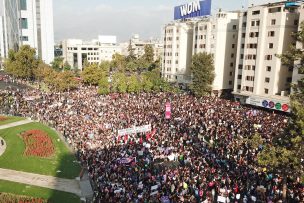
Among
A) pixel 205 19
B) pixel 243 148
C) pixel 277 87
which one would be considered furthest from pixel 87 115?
pixel 205 19

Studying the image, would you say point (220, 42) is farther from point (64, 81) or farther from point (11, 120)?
Answer: point (11, 120)

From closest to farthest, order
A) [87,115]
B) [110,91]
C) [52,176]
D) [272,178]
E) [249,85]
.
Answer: [272,178], [52,176], [87,115], [249,85], [110,91]

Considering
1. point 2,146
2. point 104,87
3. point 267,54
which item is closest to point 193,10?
point 104,87

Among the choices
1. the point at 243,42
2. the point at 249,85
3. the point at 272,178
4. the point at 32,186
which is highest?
the point at 243,42

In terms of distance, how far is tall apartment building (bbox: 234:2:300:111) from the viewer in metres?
47.4

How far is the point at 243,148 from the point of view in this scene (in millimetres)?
29594

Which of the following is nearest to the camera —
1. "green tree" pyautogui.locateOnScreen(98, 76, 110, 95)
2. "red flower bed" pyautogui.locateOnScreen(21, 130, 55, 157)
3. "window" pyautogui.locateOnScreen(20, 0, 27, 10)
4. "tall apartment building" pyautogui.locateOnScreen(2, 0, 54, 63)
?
"red flower bed" pyautogui.locateOnScreen(21, 130, 55, 157)

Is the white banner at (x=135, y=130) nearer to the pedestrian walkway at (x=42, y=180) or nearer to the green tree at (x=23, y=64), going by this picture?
the pedestrian walkway at (x=42, y=180)

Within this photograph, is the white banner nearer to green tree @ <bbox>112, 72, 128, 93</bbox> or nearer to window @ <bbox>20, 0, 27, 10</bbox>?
green tree @ <bbox>112, 72, 128, 93</bbox>

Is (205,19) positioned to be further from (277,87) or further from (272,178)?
(272,178)

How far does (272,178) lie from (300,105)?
7.75m

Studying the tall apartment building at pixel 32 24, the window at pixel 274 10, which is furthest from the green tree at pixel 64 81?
the tall apartment building at pixel 32 24

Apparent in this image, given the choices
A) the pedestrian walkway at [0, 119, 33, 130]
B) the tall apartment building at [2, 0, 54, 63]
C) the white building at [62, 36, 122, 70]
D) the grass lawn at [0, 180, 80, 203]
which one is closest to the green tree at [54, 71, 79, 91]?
the pedestrian walkway at [0, 119, 33, 130]

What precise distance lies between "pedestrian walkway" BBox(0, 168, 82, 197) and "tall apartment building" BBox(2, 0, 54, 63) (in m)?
95.9
